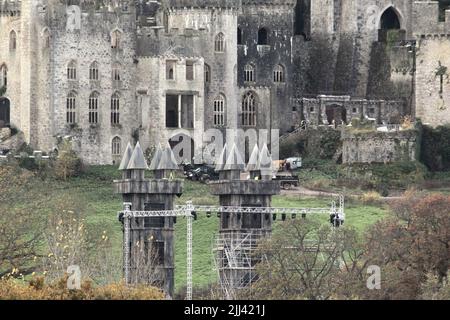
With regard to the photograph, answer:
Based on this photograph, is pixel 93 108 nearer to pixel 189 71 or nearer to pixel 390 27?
pixel 189 71

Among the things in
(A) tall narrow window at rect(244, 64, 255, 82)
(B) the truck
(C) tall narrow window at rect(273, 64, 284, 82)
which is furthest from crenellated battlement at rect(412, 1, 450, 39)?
(B) the truck

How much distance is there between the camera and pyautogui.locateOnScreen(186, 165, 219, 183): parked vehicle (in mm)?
156375

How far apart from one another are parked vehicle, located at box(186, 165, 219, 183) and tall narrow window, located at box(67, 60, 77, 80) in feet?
24.7

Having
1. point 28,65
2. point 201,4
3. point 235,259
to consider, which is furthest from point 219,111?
point 235,259

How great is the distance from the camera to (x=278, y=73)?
168m

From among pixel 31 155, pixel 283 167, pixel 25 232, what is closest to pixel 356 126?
pixel 283 167

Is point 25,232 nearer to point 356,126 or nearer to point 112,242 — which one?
point 112,242

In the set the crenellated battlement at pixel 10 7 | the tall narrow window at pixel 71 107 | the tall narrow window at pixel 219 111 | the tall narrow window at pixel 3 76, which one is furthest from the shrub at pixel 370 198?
the crenellated battlement at pixel 10 7

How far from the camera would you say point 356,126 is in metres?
163

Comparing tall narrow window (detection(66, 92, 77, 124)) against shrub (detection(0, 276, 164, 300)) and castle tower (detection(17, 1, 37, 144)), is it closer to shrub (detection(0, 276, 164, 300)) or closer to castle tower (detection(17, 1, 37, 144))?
castle tower (detection(17, 1, 37, 144))

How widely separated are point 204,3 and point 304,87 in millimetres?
11628

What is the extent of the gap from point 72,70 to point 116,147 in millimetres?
4461

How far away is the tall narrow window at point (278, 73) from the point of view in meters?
168

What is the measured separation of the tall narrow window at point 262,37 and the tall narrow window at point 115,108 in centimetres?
1036
